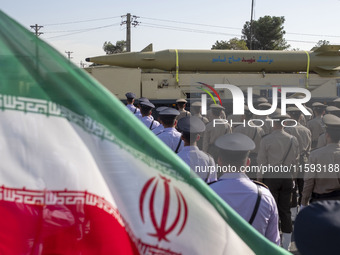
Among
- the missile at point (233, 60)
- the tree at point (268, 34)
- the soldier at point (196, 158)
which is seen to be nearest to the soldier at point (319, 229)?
the soldier at point (196, 158)

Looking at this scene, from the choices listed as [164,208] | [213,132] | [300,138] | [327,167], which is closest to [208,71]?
[213,132]

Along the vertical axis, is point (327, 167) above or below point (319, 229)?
below

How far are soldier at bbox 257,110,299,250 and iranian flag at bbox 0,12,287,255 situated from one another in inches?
162

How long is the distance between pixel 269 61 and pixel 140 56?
4.39m

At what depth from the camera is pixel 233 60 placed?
14.5 m

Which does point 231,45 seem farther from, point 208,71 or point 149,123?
point 149,123

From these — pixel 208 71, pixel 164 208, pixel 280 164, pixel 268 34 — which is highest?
pixel 268 34

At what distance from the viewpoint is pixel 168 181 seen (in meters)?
1.72

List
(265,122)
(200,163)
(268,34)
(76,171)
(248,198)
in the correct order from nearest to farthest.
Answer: (76,171) → (248,198) → (200,163) → (265,122) → (268,34)

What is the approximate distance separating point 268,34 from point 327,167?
4064 centimetres

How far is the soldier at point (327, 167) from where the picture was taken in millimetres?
4496

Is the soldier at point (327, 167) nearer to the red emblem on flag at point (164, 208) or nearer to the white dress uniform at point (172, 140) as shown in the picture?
the white dress uniform at point (172, 140)

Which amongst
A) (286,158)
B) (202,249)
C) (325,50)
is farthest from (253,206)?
(325,50)

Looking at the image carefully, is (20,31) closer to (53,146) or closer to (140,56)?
(53,146)
